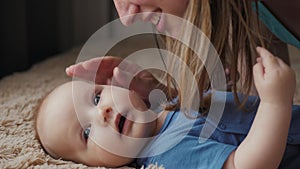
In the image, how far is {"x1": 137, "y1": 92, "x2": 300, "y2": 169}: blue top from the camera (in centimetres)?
83

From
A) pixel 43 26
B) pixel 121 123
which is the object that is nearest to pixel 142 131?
pixel 121 123

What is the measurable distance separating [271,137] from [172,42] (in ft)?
0.90

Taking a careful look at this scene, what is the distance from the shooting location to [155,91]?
1005mm

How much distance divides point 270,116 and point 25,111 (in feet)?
1.80

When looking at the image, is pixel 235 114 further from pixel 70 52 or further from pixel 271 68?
pixel 70 52

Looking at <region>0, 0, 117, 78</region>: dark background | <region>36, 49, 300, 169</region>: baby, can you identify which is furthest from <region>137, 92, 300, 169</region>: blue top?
<region>0, 0, 117, 78</region>: dark background

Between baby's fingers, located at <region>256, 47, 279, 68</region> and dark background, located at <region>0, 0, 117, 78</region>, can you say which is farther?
dark background, located at <region>0, 0, 117, 78</region>

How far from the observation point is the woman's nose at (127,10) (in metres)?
0.91

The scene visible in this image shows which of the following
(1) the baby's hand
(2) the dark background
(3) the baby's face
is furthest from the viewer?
(2) the dark background

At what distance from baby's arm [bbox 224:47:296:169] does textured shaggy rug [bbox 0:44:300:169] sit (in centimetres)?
15

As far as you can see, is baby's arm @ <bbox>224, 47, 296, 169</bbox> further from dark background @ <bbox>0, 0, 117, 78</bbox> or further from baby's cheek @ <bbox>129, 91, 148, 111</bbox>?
dark background @ <bbox>0, 0, 117, 78</bbox>

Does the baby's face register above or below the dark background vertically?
above

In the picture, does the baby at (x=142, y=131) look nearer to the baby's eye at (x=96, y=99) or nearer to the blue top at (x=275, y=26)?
the baby's eye at (x=96, y=99)

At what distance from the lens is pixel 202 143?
841mm
